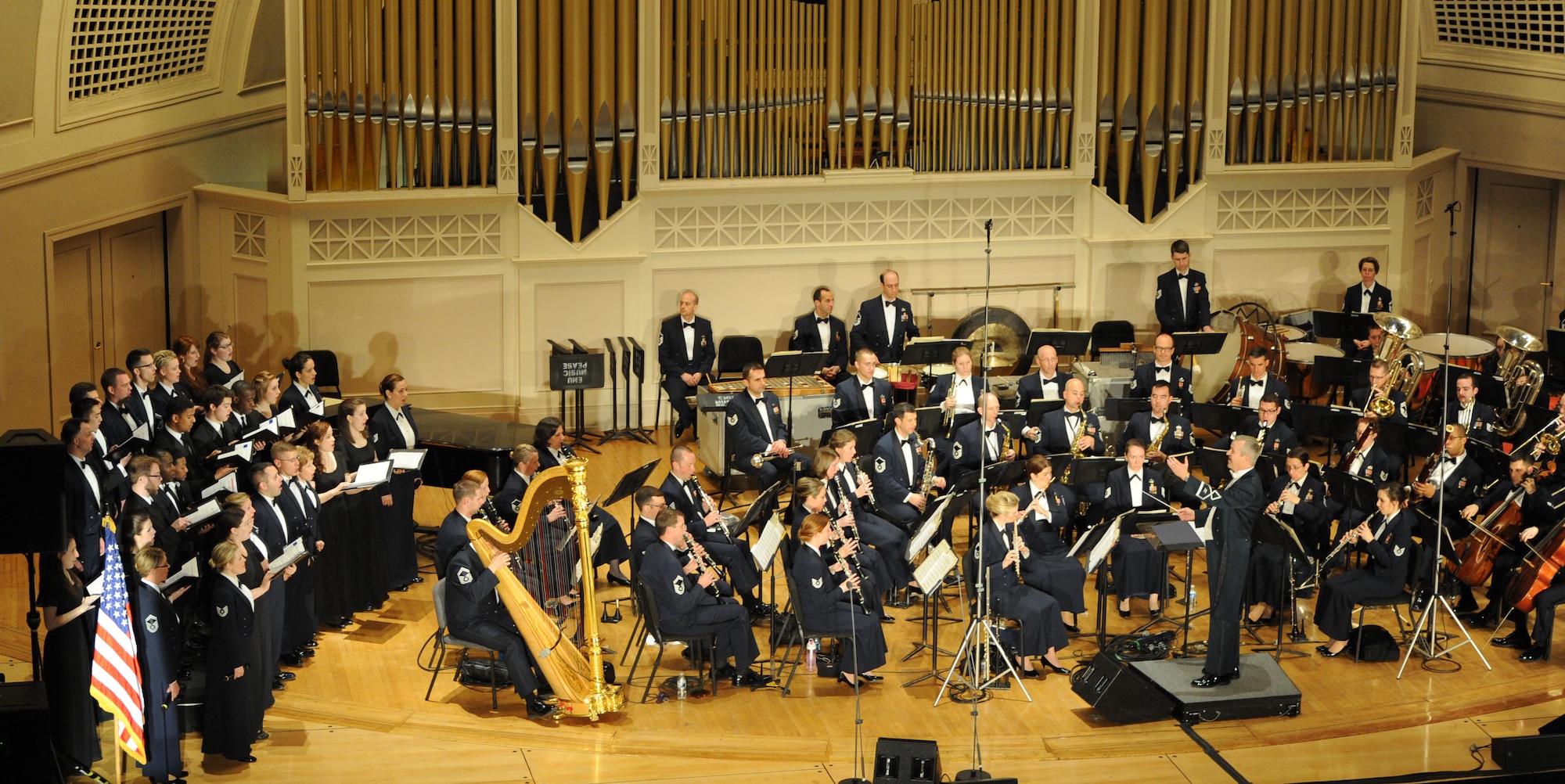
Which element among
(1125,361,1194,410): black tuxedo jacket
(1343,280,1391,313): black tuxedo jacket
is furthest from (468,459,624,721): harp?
(1343,280,1391,313): black tuxedo jacket

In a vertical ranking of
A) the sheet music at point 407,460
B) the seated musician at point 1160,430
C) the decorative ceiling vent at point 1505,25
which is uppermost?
the decorative ceiling vent at point 1505,25

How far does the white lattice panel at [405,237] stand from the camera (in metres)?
14.5

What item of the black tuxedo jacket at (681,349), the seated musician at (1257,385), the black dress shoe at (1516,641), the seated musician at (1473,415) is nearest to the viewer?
the black dress shoe at (1516,641)

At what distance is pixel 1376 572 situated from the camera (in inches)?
411

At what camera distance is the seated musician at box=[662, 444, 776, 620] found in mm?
10555

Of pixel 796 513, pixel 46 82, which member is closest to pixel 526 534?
pixel 796 513

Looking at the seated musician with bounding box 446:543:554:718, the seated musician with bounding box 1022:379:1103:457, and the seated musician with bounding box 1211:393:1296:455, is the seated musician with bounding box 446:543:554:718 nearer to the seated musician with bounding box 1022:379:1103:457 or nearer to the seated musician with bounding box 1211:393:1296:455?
the seated musician with bounding box 1022:379:1103:457

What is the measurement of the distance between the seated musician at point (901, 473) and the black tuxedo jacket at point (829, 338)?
3.05 meters

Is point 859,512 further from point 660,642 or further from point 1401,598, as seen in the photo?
point 1401,598

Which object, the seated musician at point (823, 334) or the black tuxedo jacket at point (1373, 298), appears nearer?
the seated musician at point (823, 334)

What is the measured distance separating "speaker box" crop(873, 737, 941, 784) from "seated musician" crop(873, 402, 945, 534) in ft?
12.5

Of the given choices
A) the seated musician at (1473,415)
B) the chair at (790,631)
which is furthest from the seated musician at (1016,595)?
the seated musician at (1473,415)

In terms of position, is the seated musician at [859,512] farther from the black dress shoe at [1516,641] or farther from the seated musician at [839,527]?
the black dress shoe at [1516,641]

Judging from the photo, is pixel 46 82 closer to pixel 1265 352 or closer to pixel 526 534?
pixel 526 534
